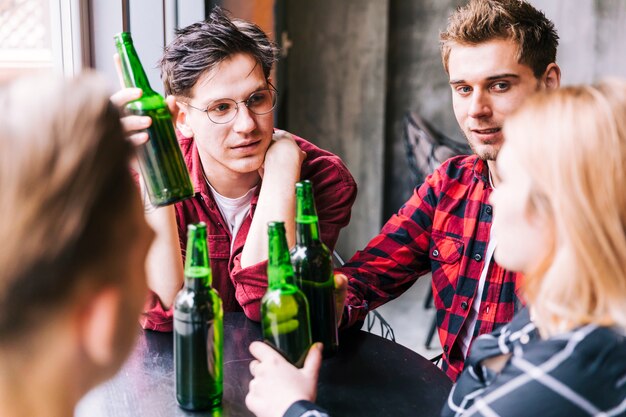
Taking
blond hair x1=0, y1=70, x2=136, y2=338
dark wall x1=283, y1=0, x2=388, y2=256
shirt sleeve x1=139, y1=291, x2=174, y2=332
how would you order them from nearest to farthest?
1. blond hair x1=0, y1=70, x2=136, y2=338
2. shirt sleeve x1=139, y1=291, x2=174, y2=332
3. dark wall x1=283, y1=0, x2=388, y2=256

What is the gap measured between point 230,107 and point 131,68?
1.45ft

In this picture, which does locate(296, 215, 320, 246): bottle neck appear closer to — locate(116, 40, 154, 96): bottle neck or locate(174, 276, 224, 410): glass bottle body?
locate(174, 276, 224, 410): glass bottle body

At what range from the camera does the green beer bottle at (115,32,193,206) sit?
48.4 inches

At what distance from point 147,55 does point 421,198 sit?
3.42ft

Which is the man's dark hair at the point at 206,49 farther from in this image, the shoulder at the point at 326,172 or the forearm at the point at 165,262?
the forearm at the point at 165,262

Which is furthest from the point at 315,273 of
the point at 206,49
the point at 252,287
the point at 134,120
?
the point at 206,49

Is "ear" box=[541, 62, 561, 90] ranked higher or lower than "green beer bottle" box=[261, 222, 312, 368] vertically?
higher

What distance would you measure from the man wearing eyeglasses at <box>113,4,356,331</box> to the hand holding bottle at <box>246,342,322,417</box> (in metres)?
0.44

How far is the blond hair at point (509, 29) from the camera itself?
69.8 inches

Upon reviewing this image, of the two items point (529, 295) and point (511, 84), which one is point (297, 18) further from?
point (529, 295)

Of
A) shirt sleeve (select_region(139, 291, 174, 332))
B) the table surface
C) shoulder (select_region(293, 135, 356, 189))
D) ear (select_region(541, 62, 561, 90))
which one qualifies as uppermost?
ear (select_region(541, 62, 561, 90))

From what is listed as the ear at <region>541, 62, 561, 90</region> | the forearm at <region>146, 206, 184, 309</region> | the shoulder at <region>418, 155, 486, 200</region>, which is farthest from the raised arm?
the ear at <region>541, 62, 561, 90</region>

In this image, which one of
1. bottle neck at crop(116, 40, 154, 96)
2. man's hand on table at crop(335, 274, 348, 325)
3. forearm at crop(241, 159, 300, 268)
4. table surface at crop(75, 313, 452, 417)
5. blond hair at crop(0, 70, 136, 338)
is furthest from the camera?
forearm at crop(241, 159, 300, 268)

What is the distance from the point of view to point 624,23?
137 inches
